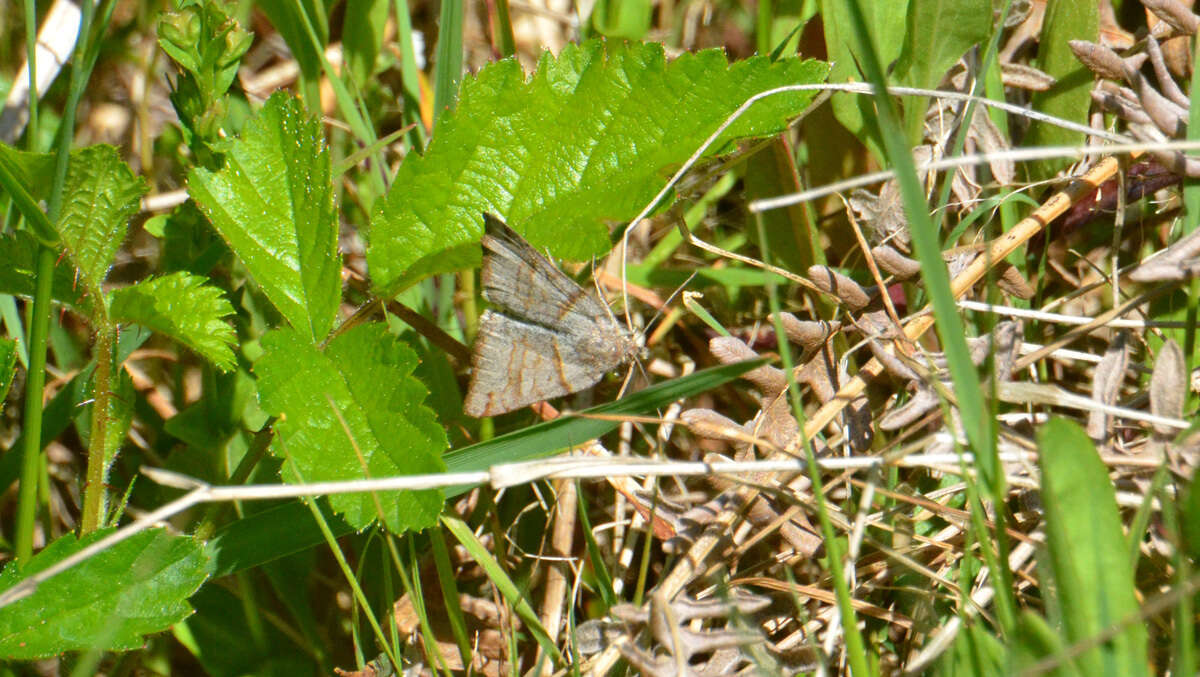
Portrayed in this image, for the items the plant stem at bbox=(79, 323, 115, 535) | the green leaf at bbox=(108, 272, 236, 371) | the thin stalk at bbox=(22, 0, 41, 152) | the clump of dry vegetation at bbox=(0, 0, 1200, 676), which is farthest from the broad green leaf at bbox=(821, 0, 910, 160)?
the thin stalk at bbox=(22, 0, 41, 152)

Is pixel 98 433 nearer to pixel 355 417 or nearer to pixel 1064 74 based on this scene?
pixel 355 417

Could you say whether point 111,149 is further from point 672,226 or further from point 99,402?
point 672,226

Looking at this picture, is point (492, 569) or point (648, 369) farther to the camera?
point (648, 369)

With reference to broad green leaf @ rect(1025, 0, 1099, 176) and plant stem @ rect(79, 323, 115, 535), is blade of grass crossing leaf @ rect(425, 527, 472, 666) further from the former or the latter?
broad green leaf @ rect(1025, 0, 1099, 176)

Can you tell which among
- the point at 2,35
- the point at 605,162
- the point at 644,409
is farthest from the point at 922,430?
the point at 2,35

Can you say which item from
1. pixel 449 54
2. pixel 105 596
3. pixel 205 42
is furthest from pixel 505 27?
pixel 105 596

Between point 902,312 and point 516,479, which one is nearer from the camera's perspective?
point 516,479

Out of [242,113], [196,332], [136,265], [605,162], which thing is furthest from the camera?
[136,265]

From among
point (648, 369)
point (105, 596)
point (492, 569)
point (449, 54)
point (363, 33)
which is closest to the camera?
point (105, 596)
